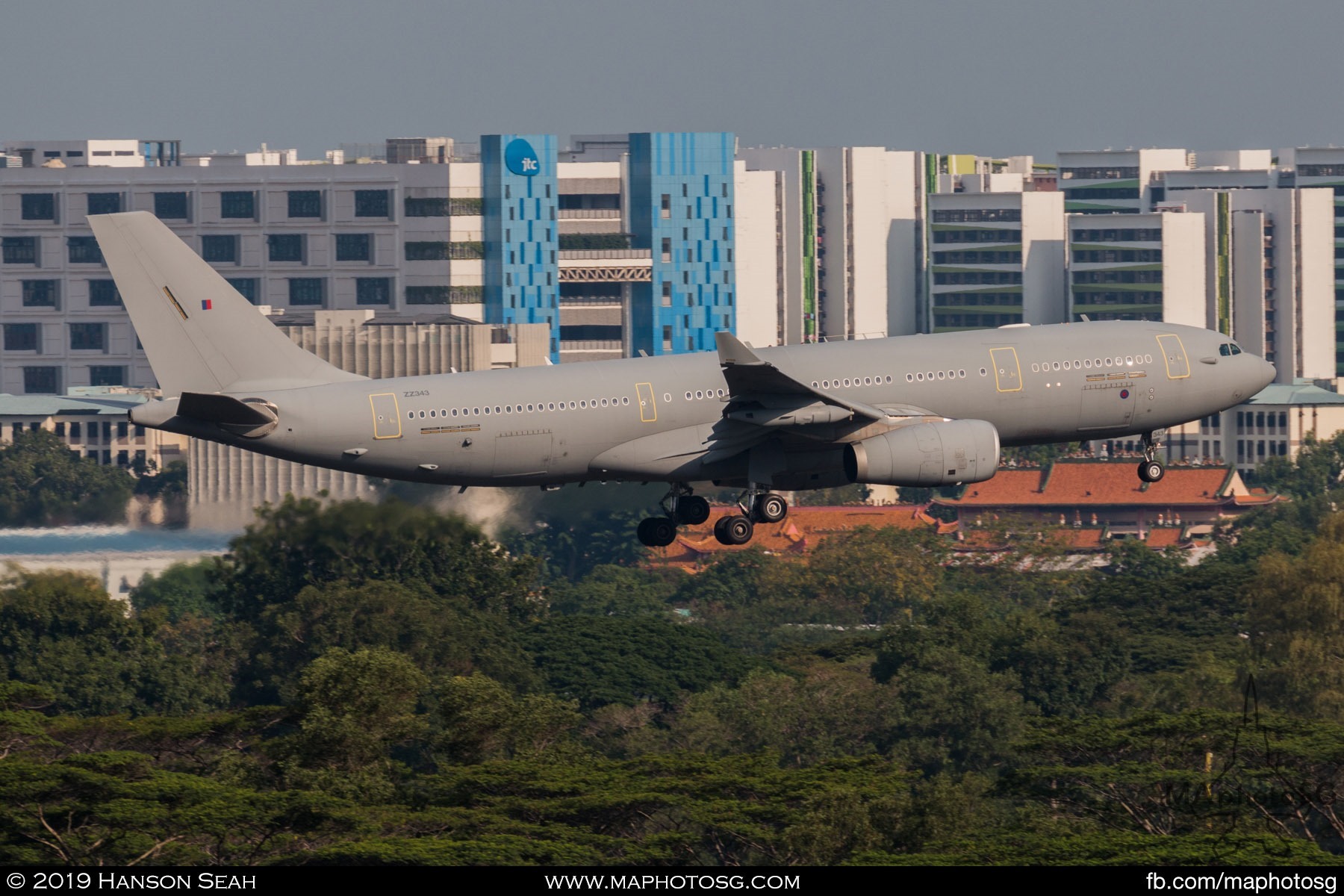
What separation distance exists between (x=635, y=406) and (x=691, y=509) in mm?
4247

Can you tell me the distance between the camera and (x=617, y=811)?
75.6 m

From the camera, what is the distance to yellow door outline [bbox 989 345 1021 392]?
67188 mm

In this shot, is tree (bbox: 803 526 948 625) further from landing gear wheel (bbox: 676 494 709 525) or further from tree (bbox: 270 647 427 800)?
landing gear wheel (bbox: 676 494 709 525)

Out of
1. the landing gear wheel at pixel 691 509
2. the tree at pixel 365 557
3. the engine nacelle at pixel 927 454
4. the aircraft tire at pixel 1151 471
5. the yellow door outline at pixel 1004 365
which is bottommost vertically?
the tree at pixel 365 557

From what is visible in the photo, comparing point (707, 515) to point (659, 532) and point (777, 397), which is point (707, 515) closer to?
point (659, 532)

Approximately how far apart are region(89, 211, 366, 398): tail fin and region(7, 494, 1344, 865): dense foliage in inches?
552

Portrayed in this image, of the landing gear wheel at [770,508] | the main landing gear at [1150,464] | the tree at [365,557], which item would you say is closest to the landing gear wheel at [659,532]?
the landing gear wheel at [770,508]

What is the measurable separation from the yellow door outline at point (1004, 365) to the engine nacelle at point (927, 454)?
172cm

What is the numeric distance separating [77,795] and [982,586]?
130676 millimetres

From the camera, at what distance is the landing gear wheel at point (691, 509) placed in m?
67.1

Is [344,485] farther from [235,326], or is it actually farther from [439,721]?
[235,326]

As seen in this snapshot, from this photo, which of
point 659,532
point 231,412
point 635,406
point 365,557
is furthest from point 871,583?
point 231,412

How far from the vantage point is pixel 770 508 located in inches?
2601

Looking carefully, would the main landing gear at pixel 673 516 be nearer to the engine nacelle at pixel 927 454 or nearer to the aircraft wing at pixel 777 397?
the aircraft wing at pixel 777 397
